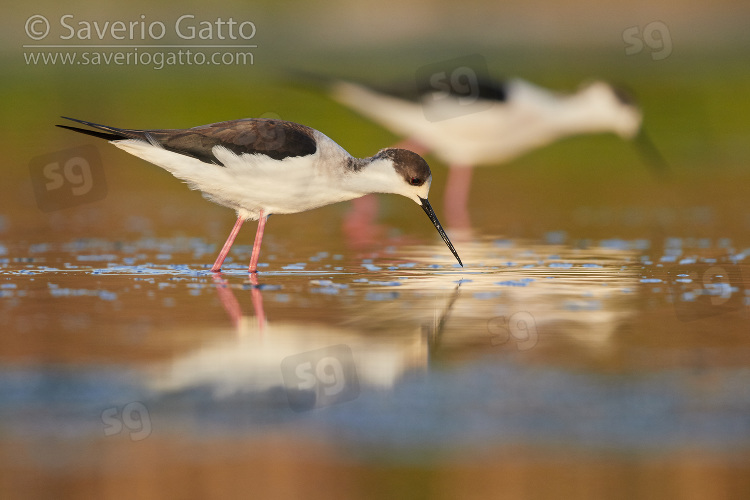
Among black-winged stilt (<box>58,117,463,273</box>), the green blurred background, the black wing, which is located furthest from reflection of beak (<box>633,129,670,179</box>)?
the black wing

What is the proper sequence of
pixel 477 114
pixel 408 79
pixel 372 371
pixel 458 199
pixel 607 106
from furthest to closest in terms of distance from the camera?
pixel 408 79, pixel 607 106, pixel 458 199, pixel 477 114, pixel 372 371

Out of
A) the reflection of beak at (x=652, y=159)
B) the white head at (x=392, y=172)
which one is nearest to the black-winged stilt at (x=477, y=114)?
the reflection of beak at (x=652, y=159)

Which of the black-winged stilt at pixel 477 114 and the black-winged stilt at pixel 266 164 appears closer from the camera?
the black-winged stilt at pixel 266 164

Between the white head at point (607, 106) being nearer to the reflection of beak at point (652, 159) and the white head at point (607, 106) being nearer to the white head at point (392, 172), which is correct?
the reflection of beak at point (652, 159)

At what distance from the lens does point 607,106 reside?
542 inches

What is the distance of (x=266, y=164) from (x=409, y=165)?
0.96 metres

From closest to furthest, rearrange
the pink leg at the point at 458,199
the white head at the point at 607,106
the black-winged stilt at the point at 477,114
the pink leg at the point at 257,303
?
the pink leg at the point at 257,303 → the pink leg at the point at 458,199 → the black-winged stilt at the point at 477,114 → the white head at the point at 607,106

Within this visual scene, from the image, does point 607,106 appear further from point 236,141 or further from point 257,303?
point 257,303

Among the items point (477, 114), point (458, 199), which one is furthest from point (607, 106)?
point (458, 199)

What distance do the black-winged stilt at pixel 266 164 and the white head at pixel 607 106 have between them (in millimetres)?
6212

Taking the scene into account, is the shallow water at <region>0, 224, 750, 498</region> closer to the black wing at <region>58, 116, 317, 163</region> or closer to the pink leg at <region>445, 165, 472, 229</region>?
the black wing at <region>58, 116, 317, 163</region>

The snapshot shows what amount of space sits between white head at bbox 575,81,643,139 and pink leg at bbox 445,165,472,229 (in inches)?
62.8

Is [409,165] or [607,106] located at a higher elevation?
[607,106]

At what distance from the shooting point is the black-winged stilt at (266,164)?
25.0 feet
